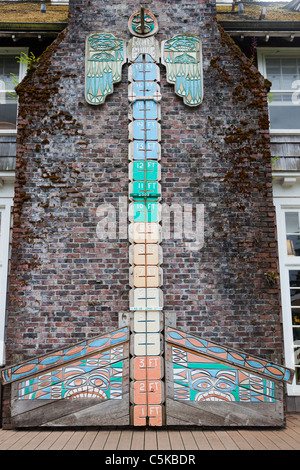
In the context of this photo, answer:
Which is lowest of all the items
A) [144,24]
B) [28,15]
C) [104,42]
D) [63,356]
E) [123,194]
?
[63,356]

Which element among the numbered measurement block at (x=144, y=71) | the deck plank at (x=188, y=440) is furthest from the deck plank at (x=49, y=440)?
the numbered measurement block at (x=144, y=71)

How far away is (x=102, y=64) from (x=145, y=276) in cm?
337

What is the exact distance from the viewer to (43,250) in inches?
246

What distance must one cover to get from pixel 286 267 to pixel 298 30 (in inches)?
162

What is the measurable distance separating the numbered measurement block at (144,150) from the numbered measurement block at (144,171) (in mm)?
88

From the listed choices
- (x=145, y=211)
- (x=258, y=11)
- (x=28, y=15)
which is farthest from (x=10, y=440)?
(x=258, y=11)

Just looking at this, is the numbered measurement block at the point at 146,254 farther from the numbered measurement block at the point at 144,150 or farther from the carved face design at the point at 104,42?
the carved face design at the point at 104,42

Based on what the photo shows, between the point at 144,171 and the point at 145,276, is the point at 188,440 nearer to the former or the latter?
the point at 145,276

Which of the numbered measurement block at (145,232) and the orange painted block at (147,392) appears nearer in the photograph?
the orange painted block at (147,392)

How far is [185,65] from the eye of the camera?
22.1 feet

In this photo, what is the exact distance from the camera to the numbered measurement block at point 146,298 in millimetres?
5992

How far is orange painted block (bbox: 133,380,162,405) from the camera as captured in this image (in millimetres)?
5730

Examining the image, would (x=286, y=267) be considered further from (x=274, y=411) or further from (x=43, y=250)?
(x=43, y=250)

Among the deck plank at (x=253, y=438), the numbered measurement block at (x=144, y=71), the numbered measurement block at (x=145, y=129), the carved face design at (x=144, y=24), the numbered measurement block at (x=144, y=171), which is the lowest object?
the deck plank at (x=253, y=438)
